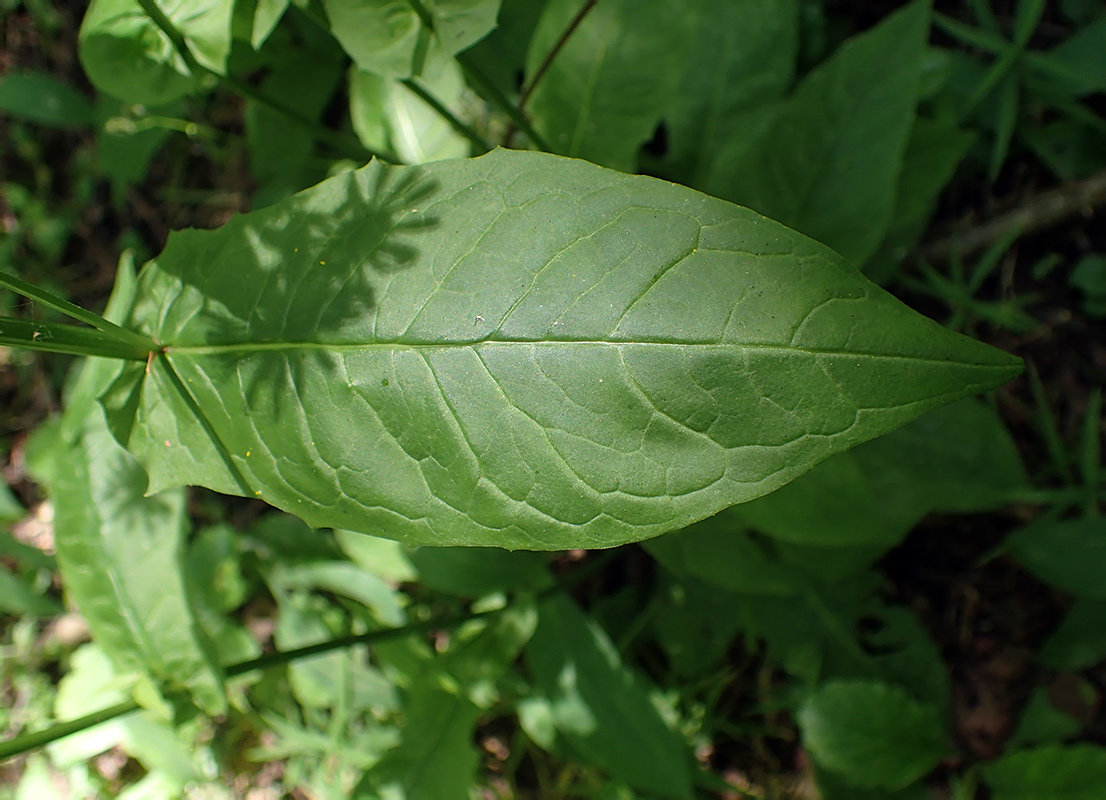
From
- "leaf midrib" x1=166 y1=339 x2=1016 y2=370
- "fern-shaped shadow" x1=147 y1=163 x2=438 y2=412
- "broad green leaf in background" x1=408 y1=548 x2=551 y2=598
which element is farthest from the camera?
"broad green leaf in background" x1=408 y1=548 x2=551 y2=598

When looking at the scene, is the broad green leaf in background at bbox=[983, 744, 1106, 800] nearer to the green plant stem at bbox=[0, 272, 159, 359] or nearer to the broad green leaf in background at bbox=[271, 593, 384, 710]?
the broad green leaf in background at bbox=[271, 593, 384, 710]

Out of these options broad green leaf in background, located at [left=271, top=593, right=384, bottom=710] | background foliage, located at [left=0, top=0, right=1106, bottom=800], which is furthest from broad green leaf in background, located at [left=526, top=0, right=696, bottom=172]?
broad green leaf in background, located at [left=271, top=593, right=384, bottom=710]

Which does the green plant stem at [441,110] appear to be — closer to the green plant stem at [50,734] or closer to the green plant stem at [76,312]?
the green plant stem at [76,312]

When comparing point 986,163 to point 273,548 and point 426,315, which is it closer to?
point 426,315

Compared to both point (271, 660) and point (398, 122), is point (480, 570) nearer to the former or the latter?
point (271, 660)

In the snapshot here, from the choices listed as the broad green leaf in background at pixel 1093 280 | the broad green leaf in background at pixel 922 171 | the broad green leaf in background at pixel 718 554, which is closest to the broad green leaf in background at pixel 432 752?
the broad green leaf in background at pixel 718 554

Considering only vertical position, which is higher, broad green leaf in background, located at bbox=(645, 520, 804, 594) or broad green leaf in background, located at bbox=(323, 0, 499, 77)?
broad green leaf in background, located at bbox=(323, 0, 499, 77)

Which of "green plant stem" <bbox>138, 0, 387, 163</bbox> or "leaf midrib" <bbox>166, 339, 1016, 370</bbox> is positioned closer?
"leaf midrib" <bbox>166, 339, 1016, 370</bbox>
